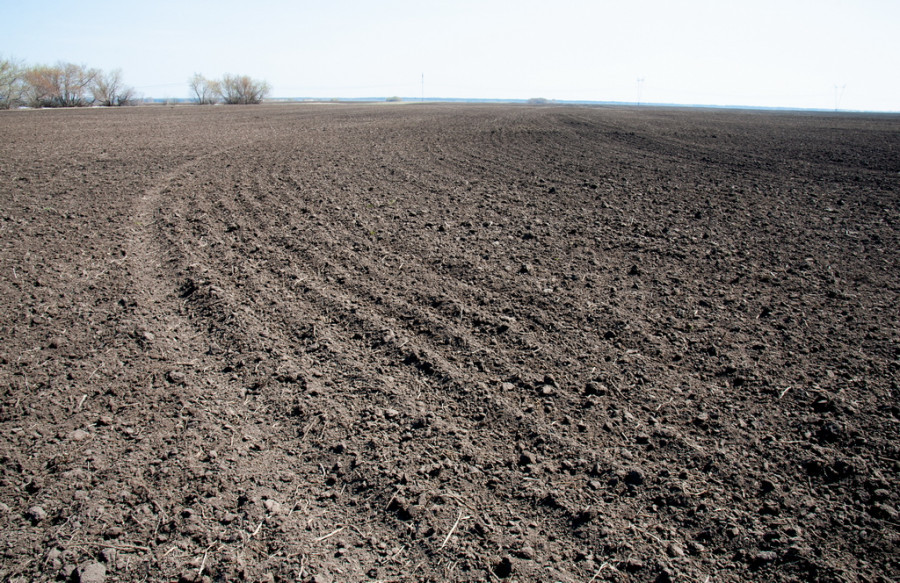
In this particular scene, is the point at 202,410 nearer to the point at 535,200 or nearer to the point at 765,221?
the point at 535,200

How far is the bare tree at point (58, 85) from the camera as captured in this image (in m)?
47.2

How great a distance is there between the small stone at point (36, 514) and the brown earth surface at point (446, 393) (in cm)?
2

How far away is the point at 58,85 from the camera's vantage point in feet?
168

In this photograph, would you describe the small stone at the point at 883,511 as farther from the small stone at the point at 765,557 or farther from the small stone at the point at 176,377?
the small stone at the point at 176,377

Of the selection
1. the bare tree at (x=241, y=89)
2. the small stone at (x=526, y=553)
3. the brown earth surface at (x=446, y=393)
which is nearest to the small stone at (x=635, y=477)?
the brown earth surface at (x=446, y=393)

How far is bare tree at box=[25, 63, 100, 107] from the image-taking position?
155ft

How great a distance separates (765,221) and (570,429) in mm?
6333

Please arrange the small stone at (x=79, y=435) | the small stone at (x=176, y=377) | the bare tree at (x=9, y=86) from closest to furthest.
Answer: the small stone at (x=79, y=435) → the small stone at (x=176, y=377) → the bare tree at (x=9, y=86)

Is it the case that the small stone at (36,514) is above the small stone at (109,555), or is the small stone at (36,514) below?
above

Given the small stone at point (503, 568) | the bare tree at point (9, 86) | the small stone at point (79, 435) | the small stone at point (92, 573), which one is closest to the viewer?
the small stone at point (92, 573)

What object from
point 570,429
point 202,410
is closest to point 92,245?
point 202,410

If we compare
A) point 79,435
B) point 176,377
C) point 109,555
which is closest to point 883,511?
point 109,555

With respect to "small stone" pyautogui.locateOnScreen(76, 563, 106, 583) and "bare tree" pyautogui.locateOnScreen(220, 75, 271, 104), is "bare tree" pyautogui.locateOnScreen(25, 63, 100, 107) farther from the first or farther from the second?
"small stone" pyautogui.locateOnScreen(76, 563, 106, 583)

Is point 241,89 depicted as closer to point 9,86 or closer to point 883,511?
Result: point 9,86
